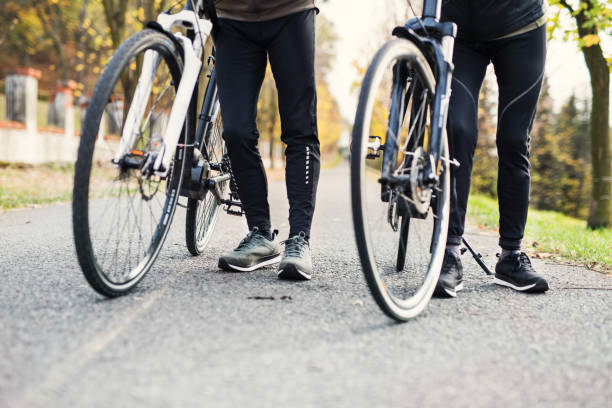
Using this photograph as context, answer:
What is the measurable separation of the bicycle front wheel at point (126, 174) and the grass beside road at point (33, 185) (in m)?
4.52

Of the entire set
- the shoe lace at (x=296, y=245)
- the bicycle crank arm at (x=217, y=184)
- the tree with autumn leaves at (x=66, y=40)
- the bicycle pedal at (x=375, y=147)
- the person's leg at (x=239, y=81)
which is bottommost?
the shoe lace at (x=296, y=245)

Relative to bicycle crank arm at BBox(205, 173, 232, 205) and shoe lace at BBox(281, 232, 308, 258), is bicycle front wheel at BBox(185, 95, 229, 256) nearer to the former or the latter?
bicycle crank arm at BBox(205, 173, 232, 205)

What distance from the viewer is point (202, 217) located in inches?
137

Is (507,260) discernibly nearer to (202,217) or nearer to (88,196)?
(202,217)

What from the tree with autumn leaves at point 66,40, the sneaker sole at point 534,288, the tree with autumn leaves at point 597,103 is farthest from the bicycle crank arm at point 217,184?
the tree with autumn leaves at point 66,40

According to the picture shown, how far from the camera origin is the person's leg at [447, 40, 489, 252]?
2836 millimetres

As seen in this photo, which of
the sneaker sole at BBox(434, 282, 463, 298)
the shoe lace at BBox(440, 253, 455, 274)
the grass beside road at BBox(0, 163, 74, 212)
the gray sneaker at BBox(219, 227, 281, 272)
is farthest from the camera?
the grass beside road at BBox(0, 163, 74, 212)

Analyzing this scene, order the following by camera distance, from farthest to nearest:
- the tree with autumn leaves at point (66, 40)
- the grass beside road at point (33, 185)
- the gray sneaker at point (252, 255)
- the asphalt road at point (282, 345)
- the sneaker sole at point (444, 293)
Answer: the tree with autumn leaves at point (66, 40), the grass beside road at point (33, 185), the gray sneaker at point (252, 255), the sneaker sole at point (444, 293), the asphalt road at point (282, 345)

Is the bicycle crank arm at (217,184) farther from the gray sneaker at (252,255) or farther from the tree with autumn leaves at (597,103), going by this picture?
the tree with autumn leaves at (597,103)

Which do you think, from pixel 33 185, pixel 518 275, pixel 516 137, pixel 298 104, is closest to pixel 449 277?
pixel 518 275

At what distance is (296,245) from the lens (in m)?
3.00

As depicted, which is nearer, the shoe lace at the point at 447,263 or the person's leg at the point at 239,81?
the shoe lace at the point at 447,263

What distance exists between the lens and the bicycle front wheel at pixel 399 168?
6.50 ft

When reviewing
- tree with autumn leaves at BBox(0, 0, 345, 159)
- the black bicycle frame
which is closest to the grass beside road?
the black bicycle frame
